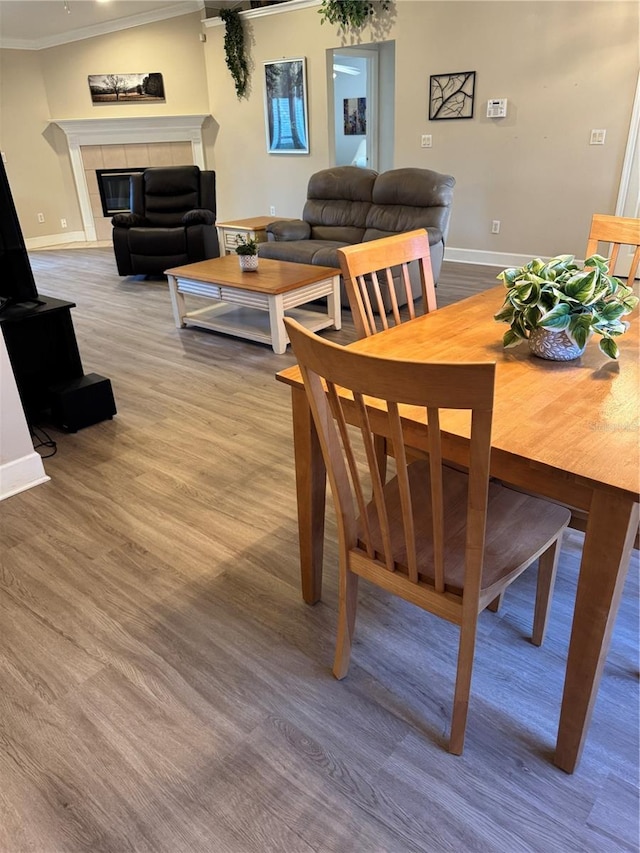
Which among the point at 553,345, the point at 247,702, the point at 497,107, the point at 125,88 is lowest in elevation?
the point at 247,702

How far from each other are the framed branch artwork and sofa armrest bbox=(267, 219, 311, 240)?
1961mm

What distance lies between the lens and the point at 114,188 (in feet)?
27.2

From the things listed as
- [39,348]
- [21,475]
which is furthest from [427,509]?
[39,348]

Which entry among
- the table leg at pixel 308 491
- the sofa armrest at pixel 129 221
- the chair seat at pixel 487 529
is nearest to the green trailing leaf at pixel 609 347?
the chair seat at pixel 487 529

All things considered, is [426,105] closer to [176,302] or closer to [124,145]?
[176,302]

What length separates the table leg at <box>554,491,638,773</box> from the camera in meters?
1.04

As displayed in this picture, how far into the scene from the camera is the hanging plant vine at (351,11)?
5.77 m

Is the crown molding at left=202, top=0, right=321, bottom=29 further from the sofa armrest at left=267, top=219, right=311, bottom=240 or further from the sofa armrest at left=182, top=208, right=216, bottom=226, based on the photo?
the sofa armrest at left=267, top=219, right=311, bottom=240

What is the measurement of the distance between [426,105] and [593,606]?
232 inches

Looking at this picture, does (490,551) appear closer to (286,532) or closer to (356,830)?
(356,830)

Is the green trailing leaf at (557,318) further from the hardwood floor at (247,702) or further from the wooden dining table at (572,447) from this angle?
the hardwood floor at (247,702)

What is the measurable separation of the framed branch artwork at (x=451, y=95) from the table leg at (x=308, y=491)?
204 inches

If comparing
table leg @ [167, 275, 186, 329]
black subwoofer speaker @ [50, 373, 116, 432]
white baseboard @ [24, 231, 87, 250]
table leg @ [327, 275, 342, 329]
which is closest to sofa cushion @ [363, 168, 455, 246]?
table leg @ [327, 275, 342, 329]

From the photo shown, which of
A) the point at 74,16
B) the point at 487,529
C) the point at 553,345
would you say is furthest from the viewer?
the point at 74,16
